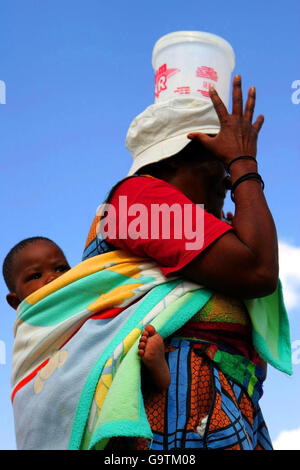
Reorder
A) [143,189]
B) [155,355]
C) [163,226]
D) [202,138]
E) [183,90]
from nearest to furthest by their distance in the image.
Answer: [155,355]
[163,226]
[143,189]
[202,138]
[183,90]

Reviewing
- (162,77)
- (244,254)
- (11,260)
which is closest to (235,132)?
(244,254)

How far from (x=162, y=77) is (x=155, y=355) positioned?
146cm

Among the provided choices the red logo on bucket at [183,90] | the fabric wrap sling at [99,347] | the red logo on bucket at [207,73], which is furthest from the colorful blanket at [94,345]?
the red logo on bucket at [207,73]

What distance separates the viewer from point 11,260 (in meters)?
3.12

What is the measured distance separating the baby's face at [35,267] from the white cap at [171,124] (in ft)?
2.37

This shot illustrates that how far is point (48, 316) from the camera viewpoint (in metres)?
2.37

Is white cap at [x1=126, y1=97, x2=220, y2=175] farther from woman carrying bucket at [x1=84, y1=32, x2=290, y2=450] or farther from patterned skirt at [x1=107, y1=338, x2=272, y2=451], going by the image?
patterned skirt at [x1=107, y1=338, x2=272, y2=451]

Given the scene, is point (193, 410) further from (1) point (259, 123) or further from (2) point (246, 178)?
(1) point (259, 123)

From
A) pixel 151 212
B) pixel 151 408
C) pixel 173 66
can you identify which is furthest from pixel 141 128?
pixel 151 408

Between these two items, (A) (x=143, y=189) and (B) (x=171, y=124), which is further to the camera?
(B) (x=171, y=124)

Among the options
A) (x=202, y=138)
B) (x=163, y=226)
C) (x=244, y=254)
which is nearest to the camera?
(x=244, y=254)
